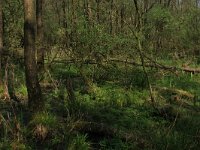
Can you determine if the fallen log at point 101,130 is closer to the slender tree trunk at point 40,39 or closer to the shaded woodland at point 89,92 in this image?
the shaded woodland at point 89,92

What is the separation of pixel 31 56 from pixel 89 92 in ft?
13.7

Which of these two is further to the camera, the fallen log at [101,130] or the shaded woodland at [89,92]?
the fallen log at [101,130]

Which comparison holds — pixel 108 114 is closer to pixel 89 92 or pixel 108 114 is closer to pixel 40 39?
pixel 89 92

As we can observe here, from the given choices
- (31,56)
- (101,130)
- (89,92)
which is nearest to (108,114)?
(101,130)

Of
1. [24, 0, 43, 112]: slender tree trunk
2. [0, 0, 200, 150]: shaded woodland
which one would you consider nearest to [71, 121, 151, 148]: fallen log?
[0, 0, 200, 150]: shaded woodland

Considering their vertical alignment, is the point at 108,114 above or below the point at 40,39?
below

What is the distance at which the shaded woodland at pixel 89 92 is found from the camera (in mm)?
7391

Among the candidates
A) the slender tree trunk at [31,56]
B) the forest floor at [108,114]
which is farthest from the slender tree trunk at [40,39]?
the slender tree trunk at [31,56]

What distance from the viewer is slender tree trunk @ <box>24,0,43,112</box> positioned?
26.1 feet

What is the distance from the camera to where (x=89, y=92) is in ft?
39.3

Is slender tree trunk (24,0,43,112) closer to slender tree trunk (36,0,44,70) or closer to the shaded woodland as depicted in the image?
the shaded woodland

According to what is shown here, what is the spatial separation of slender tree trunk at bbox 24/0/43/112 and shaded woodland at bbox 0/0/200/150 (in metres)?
0.02

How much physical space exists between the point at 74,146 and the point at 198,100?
6.31 m

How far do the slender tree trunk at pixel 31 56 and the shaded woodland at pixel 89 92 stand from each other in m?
0.02
